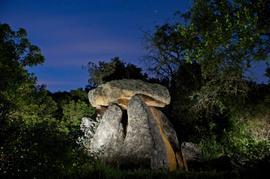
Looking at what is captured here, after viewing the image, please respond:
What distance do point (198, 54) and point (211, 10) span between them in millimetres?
2145

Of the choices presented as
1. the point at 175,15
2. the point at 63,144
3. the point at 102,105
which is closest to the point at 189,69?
the point at 175,15

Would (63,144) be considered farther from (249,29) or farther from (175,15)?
(175,15)

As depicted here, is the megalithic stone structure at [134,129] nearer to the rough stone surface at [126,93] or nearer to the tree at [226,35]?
the rough stone surface at [126,93]

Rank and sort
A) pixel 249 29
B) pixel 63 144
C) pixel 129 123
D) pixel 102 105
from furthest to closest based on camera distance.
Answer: pixel 102 105 < pixel 129 123 < pixel 249 29 < pixel 63 144

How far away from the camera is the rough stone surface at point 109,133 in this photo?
2100 centimetres

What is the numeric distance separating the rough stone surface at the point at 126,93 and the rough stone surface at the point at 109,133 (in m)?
0.54

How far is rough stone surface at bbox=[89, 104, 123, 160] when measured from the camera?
827 inches

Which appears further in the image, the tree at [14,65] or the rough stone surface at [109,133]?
the rough stone surface at [109,133]

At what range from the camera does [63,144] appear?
1134cm

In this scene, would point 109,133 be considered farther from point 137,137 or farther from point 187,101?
point 187,101

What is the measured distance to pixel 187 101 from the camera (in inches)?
1009

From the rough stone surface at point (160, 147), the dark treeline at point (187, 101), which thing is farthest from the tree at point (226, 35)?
the rough stone surface at point (160, 147)

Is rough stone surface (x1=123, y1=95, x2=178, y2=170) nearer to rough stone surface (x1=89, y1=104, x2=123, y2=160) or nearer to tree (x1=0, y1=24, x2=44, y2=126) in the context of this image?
rough stone surface (x1=89, y1=104, x2=123, y2=160)

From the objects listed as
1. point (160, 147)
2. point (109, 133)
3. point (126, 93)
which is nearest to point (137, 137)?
point (160, 147)
